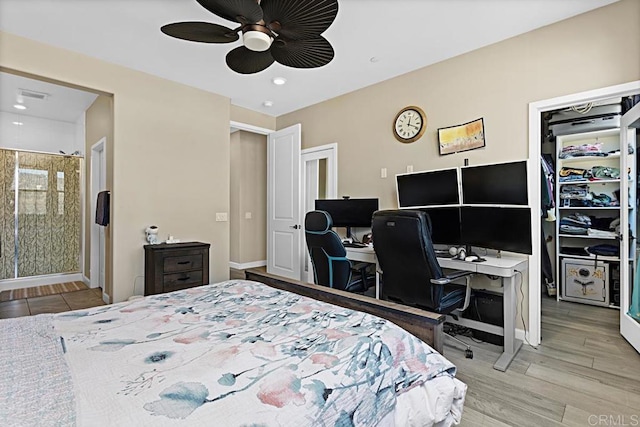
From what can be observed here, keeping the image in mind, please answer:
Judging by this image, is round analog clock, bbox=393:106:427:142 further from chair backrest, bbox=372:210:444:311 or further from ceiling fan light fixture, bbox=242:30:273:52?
ceiling fan light fixture, bbox=242:30:273:52

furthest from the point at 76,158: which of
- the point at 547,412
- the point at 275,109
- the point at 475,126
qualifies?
the point at 547,412

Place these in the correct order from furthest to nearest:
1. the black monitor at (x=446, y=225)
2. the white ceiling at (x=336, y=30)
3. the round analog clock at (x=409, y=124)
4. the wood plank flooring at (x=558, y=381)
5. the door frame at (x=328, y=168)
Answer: the door frame at (x=328, y=168) < the round analog clock at (x=409, y=124) < the black monitor at (x=446, y=225) < the white ceiling at (x=336, y=30) < the wood plank flooring at (x=558, y=381)

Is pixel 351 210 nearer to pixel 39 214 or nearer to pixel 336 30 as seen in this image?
pixel 336 30

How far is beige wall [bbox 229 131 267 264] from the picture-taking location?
6129 millimetres

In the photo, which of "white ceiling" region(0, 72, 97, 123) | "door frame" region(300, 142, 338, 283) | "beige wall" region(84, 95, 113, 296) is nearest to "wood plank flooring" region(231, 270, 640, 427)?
"door frame" region(300, 142, 338, 283)

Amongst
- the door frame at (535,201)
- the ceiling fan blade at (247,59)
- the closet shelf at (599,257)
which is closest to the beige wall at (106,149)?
the ceiling fan blade at (247,59)

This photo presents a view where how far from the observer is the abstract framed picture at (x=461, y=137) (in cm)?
312

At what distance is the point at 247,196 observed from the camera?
20.3 ft

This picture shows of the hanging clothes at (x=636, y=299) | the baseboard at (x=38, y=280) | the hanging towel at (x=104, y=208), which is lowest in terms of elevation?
the baseboard at (x=38, y=280)

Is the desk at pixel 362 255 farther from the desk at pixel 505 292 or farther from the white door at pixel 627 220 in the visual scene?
the white door at pixel 627 220

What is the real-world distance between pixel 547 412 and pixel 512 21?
9.48 feet

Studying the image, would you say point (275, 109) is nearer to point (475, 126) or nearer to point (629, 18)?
point (475, 126)

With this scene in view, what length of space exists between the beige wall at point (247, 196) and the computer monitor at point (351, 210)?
2.34 m

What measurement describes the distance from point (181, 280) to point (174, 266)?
17cm
